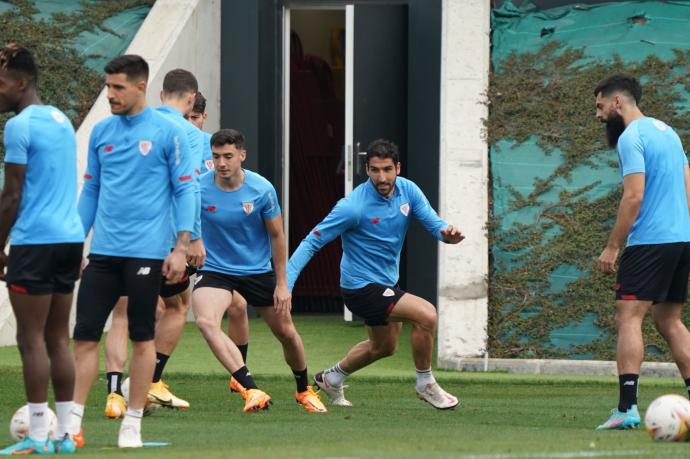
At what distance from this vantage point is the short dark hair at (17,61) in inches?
301

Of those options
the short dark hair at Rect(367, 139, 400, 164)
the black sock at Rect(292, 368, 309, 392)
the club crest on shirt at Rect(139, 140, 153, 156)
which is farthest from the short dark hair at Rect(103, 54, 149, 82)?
the black sock at Rect(292, 368, 309, 392)

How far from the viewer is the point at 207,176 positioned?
1078 cm

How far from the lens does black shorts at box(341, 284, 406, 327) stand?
1074 cm

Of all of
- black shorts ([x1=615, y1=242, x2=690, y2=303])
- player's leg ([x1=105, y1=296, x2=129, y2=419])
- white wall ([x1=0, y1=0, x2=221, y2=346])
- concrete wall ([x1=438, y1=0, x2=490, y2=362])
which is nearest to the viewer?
black shorts ([x1=615, y1=242, x2=690, y2=303])

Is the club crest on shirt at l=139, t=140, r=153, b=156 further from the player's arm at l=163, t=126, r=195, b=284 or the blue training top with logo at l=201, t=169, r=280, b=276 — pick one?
the blue training top with logo at l=201, t=169, r=280, b=276

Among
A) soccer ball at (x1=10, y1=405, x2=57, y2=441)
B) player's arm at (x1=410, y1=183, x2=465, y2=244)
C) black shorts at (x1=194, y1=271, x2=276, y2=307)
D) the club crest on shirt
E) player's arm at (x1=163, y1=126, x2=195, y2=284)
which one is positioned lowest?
soccer ball at (x1=10, y1=405, x2=57, y2=441)

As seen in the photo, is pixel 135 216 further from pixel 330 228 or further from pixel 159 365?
pixel 330 228

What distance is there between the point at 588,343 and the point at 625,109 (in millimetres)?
4378

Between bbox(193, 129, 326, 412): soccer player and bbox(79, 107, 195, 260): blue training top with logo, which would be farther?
bbox(193, 129, 326, 412): soccer player

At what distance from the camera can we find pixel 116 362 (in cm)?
997

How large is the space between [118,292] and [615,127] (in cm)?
342

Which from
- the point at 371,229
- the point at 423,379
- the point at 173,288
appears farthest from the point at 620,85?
the point at 173,288

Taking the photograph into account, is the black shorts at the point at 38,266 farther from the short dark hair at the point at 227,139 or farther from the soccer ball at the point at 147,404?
the short dark hair at the point at 227,139

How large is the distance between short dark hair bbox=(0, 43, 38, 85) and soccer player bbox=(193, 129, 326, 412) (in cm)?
283
